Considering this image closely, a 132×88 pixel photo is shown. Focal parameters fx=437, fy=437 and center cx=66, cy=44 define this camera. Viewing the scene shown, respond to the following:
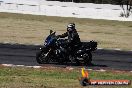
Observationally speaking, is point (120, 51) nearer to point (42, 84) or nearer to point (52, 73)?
point (52, 73)

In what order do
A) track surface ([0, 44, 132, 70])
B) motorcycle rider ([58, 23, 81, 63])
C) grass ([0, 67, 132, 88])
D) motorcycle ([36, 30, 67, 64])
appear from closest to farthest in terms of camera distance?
grass ([0, 67, 132, 88]) → motorcycle ([36, 30, 67, 64]) → motorcycle rider ([58, 23, 81, 63]) → track surface ([0, 44, 132, 70])

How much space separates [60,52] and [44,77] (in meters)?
4.45

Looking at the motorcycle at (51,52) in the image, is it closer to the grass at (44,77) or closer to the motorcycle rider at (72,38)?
the motorcycle rider at (72,38)

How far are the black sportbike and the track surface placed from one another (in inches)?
18.6

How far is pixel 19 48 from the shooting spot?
80.5 feet

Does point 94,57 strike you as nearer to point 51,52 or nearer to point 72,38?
point 72,38

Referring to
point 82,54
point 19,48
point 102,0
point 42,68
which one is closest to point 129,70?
point 82,54

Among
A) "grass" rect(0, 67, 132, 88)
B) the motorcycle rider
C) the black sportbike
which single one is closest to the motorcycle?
the black sportbike

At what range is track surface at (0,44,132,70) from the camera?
19453 millimetres

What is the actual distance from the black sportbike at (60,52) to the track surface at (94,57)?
47 centimetres

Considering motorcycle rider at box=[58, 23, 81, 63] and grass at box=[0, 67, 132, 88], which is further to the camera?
motorcycle rider at box=[58, 23, 81, 63]

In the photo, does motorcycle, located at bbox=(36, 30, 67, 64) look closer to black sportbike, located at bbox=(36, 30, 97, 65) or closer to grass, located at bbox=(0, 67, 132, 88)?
black sportbike, located at bbox=(36, 30, 97, 65)

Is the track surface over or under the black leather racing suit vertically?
under

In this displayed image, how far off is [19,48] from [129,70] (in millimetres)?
7827
